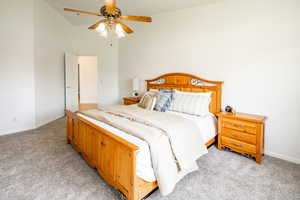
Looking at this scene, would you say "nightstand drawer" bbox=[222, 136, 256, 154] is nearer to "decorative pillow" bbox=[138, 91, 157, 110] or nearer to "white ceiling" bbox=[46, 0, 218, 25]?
"decorative pillow" bbox=[138, 91, 157, 110]

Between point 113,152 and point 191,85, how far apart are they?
2373 millimetres

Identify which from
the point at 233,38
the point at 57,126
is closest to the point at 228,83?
the point at 233,38

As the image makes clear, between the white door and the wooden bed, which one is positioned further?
the white door

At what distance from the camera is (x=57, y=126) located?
163 inches

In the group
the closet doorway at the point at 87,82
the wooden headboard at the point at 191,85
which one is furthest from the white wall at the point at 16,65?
the closet doorway at the point at 87,82

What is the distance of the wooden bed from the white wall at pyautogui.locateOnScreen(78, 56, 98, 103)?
17.4 feet

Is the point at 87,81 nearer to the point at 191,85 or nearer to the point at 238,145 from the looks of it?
the point at 191,85

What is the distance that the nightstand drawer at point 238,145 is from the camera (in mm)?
2483

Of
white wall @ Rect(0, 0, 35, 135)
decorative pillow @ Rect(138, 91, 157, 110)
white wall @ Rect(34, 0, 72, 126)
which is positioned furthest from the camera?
white wall @ Rect(34, 0, 72, 126)

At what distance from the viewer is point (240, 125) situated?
257 cm

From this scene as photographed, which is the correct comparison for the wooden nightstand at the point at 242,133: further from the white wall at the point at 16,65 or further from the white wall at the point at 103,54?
the white wall at the point at 16,65

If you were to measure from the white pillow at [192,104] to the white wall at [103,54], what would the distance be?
3.17 metres

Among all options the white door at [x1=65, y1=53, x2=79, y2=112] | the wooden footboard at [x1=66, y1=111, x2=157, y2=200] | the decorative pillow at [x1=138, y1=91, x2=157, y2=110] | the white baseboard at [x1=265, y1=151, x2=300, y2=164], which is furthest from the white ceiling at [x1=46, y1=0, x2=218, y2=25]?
the white baseboard at [x1=265, y1=151, x2=300, y2=164]

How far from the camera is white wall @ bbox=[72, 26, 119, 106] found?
564 cm
